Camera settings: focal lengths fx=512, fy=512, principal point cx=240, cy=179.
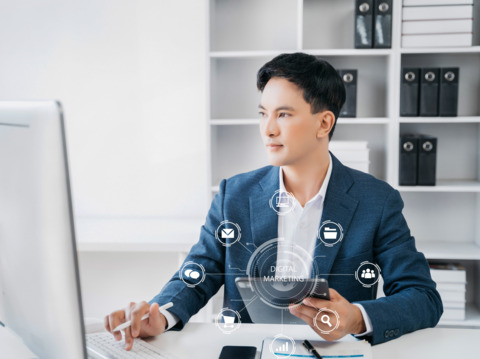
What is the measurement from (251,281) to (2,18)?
7.72 ft

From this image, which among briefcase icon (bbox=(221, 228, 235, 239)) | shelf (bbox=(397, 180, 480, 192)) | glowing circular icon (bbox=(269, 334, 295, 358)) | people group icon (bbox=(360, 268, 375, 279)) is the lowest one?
glowing circular icon (bbox=(269, 334, 295, 358))

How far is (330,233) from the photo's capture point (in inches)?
49.6

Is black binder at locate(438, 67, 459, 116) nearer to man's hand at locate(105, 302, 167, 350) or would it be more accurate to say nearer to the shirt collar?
the shirt collar

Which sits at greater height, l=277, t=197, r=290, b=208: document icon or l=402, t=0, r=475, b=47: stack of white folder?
l=402, t=0, r=475, b=47: stack of white folder

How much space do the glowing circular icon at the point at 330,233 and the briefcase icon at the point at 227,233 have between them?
0.76 feet

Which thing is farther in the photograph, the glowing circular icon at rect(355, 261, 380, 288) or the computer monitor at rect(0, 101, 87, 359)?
the glowing circular icon at rect(355, 261, 380, 288)

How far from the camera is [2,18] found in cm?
272

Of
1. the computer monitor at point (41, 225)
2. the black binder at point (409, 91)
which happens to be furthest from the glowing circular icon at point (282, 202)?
the black binder at point (409, 91)

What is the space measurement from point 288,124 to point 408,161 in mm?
1152

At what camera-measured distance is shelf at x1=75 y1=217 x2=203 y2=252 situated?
86.9 inches

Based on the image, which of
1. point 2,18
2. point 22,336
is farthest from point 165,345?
point 2,18

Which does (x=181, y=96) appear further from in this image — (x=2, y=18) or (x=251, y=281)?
(x=251, y=281)

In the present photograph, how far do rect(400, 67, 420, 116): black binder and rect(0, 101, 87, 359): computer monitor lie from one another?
6.44ft

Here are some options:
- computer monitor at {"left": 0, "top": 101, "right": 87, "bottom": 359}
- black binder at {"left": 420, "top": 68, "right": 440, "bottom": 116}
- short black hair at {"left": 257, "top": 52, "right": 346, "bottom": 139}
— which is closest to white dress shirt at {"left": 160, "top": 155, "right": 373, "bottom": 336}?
short black hair at {"left": 257, "top": 52, "right": 346, "bottom": 139}
